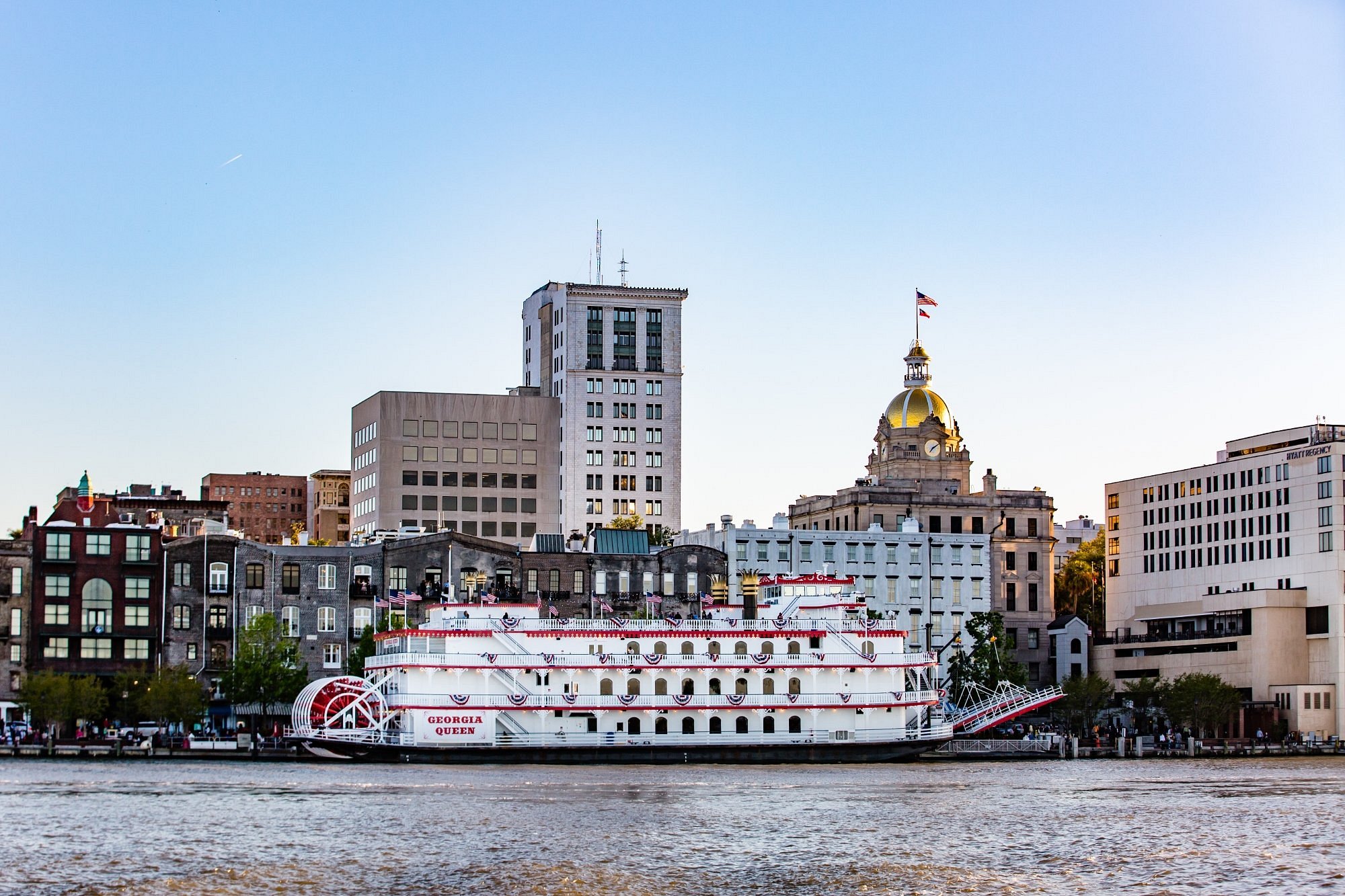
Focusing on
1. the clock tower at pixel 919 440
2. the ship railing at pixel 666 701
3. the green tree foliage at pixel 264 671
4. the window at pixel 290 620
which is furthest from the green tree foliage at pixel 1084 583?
the green tree foliage at pixel 264 671

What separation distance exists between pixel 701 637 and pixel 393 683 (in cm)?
1434

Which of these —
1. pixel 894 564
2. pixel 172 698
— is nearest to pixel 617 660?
pixel 172 698

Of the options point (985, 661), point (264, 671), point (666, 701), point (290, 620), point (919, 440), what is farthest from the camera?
point (919, 440)

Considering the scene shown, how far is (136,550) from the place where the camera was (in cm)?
11294

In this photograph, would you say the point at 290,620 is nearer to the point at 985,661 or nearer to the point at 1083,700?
the point at 985,661

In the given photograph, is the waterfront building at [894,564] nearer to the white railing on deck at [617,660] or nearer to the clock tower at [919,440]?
the white railing on deck at [617,660]

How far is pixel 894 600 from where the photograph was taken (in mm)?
135000

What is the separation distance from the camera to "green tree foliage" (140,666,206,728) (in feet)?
335

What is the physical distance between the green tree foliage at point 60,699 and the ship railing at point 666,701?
20.9m

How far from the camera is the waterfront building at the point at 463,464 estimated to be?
565 feet

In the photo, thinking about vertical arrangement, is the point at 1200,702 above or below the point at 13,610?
below

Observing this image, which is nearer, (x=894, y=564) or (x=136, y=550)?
(x=136, y=550)

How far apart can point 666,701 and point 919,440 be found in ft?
324

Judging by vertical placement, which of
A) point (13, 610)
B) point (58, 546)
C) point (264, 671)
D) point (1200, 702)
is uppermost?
point (58, 546)
